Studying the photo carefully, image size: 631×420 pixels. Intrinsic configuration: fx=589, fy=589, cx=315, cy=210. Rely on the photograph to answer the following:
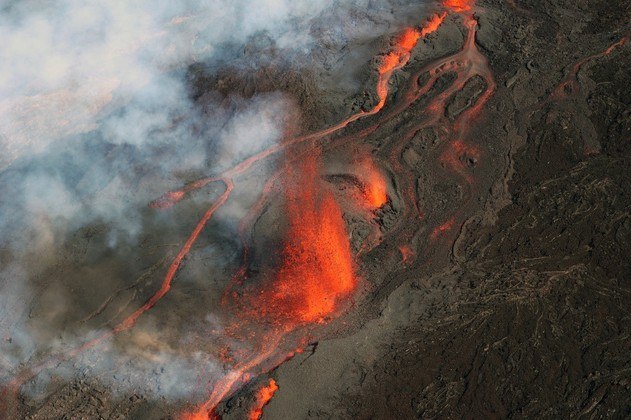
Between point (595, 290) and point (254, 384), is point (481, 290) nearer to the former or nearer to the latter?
point (595, 290)

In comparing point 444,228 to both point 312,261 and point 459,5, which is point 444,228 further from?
point 459,5

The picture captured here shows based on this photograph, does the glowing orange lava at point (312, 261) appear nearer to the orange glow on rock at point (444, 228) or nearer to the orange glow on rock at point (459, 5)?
the orange glow on rock at point (444, 228)

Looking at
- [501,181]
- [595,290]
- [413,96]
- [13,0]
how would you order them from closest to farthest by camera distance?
[595,290]
[501,181]
[413,96]
[13,0]

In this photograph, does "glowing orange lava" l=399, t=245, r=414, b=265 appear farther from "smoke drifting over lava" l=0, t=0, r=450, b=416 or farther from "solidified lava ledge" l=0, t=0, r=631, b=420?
"smoke drifting over lava" l=0, t=0, r=450, b=416

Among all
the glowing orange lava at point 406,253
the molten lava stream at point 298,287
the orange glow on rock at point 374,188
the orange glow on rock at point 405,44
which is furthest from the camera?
the orange glow on rock at point 405,44

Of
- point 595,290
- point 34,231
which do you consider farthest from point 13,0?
point 595,290

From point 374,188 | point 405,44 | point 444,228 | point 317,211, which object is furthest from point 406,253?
point 405,44

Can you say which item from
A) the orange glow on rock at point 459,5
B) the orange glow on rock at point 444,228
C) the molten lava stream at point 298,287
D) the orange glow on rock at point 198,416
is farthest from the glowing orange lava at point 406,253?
the orange glow on rock at point 459,5
